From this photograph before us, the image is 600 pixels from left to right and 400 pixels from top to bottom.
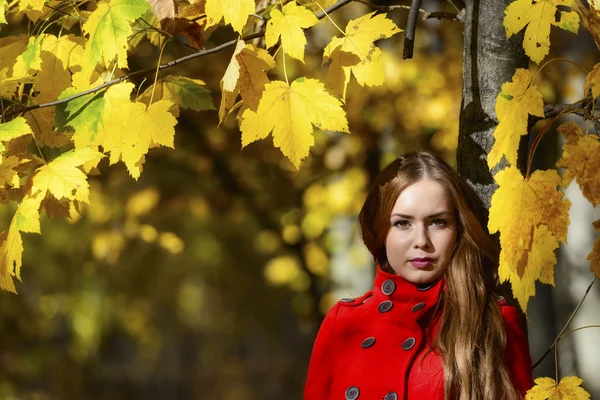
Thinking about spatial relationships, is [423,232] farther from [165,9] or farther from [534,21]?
[165,9]

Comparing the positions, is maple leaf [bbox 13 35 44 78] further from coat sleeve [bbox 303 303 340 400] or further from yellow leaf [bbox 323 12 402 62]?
coat sleeve [bbox 303 303 340 400]

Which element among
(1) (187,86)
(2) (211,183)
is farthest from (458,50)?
(1) (187,86)

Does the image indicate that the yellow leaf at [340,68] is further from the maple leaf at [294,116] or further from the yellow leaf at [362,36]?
the maple leaf at [294,116]

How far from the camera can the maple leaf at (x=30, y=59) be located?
7.41 ft

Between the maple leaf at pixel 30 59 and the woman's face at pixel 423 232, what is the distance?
3.47 ft

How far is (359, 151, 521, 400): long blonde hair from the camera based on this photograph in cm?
207

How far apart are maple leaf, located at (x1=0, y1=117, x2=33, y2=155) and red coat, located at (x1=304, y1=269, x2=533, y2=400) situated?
104 cm

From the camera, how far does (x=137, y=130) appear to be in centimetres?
203

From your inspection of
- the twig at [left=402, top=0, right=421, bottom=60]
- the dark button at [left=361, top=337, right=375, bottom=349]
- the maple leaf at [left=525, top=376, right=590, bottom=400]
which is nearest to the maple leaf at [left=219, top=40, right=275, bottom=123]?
the twig at [left=402, top=0, right=421, bottom=60]

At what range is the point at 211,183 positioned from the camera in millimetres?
6086

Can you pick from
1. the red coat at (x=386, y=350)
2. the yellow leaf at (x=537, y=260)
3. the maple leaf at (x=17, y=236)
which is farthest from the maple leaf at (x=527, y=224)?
the maple leaf at (x=17, y=236)

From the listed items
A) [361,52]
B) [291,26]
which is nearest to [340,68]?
[361,52]

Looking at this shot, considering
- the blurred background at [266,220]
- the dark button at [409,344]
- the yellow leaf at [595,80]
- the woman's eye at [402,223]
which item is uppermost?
the yellow leaf at [595,80]

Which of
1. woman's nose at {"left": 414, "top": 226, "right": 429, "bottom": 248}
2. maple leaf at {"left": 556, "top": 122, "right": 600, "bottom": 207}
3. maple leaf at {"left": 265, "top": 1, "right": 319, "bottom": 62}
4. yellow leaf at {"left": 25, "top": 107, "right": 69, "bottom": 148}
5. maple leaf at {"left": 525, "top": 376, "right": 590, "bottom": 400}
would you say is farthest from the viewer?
yellow leaf at {"left": 25, "top": 107, "right": 69, "bottom": 148}
